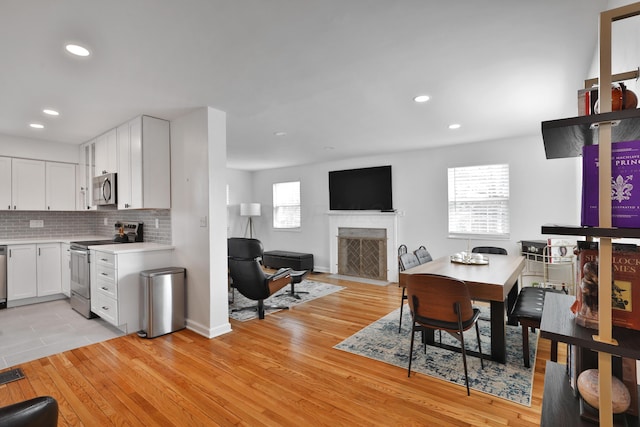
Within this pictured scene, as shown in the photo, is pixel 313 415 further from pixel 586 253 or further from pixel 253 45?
pixel 253 45

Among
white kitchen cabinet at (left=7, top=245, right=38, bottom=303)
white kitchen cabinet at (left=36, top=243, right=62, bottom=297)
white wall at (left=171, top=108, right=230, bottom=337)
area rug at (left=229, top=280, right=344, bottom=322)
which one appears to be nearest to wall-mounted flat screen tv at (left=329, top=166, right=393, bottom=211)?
area rug at (left=229, top=280, right=344, bottom=322)

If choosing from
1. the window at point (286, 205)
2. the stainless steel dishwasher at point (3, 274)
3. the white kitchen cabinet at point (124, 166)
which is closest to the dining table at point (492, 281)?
the white kitchen cabinet at point (124, 166)

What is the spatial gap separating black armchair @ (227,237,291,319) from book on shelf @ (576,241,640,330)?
10.6 ft

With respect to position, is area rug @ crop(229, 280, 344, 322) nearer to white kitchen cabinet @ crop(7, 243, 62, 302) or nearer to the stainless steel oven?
the stainless steel oven

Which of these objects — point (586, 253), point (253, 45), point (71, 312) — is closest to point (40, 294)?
point (71, 312)

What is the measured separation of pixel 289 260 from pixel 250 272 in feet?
10.5

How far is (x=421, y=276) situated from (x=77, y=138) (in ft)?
17.3

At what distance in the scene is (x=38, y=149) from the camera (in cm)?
489

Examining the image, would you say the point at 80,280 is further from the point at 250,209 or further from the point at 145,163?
the point at 250,209

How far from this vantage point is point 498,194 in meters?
5.16

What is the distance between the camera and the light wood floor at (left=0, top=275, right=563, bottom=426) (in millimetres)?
2096

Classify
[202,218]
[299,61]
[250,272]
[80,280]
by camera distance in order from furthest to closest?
[80,280] → [250,272] → [202,218] → [299,61]

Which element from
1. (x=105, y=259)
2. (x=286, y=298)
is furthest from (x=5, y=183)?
(x=286, y=298)

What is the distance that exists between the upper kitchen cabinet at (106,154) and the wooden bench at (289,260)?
342 cm
